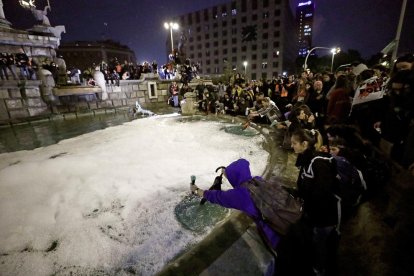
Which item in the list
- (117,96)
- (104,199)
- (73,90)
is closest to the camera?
(104,199)

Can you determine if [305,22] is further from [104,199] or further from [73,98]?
[104,199]

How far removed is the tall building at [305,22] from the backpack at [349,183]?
5962 inches

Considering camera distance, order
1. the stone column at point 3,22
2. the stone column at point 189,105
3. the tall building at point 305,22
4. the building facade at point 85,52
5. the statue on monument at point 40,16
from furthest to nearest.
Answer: the tall building at point 305,22 < the building facade at point 85,52 < the statue on monument at point 40,16 < the stone column at point 3,22 < the stone column at point 189,105

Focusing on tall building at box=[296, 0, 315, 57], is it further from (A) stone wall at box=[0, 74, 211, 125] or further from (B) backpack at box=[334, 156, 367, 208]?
(B) backpack at box=[334, 156, 367, 208]

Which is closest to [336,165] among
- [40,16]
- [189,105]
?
[189,105]

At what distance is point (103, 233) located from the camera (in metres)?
3.40

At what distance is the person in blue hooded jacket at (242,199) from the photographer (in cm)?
203

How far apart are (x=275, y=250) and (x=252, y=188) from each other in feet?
2.09

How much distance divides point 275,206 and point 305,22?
167774 mm

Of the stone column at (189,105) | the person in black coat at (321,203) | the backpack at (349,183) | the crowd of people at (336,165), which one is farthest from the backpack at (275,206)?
the stone column at (189,105)

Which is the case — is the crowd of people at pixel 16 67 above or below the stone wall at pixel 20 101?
above

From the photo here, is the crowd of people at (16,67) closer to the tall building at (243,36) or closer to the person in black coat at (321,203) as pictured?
the person in black coat at (321,203)

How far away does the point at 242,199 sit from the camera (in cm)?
208

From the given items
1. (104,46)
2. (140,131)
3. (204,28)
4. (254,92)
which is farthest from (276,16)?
(140,131)
